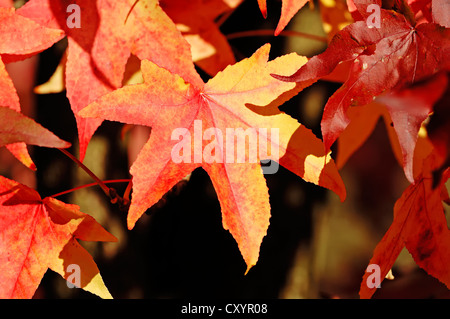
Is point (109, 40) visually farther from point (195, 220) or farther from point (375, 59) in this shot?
point (195, 220)

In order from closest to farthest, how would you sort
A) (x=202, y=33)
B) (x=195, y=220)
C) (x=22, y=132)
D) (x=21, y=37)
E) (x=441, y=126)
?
(x=441, y=126), (x=22, y=132), (x=21, y=37), (x=202, y=33), (x=195, y=220)

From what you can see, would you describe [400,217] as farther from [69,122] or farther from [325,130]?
[69,122]

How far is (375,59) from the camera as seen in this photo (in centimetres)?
52

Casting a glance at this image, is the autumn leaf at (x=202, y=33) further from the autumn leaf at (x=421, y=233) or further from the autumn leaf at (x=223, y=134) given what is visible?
the autumn leaf at (x=421, y=233)

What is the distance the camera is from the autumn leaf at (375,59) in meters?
0.49

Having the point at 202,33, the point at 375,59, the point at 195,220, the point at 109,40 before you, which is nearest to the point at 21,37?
the point at 109,40

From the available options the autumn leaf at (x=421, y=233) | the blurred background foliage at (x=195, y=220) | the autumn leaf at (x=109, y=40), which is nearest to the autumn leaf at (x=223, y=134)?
the autumn leaf at (x=109, y=40)

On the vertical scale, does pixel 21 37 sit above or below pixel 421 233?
above

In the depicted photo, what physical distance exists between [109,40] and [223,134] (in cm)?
20

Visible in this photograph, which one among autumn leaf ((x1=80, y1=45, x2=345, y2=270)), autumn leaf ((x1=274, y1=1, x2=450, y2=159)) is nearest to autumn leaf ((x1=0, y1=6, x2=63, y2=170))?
autumn leaf ((x1=80, y1=45, x2=345, y2=270))

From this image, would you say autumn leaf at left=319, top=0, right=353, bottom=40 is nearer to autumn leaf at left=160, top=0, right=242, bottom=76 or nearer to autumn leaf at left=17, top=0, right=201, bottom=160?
autumn leaf at left=160, top=0, right=242, bottom=76

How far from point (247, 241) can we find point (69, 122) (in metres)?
0.59

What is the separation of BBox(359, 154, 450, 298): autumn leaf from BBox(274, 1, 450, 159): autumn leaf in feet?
0.49
